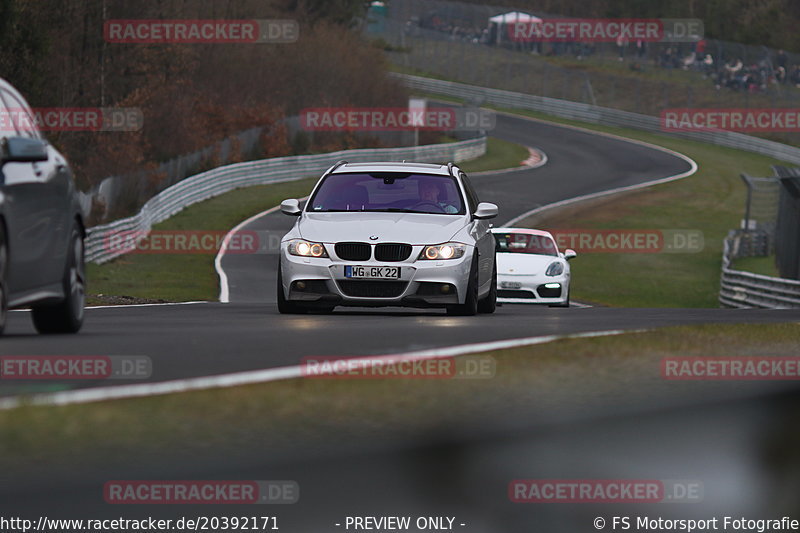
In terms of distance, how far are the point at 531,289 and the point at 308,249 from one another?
864 cm

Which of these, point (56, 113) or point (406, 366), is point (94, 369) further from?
point (56, 113)

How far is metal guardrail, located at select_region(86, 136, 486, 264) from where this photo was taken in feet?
106

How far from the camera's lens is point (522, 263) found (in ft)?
71.1

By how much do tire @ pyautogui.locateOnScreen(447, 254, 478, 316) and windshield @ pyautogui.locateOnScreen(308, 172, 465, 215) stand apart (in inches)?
30.9

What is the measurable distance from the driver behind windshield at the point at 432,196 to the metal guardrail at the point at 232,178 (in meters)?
14.4

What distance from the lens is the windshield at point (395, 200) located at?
14.2 metres

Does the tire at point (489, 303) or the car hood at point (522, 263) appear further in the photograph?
the car hood at point (522, 263)

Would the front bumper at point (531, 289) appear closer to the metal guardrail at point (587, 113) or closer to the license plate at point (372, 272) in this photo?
the license plate at point (372, 272)

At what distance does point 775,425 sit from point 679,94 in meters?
83.5

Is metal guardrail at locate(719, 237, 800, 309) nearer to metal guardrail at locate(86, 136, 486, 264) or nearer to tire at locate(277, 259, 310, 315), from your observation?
metal guardrail at locate(86, 136, 486, 264)

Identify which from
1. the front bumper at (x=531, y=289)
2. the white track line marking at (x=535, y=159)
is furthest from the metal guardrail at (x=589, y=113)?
the front bumper at (x=531, y=289)

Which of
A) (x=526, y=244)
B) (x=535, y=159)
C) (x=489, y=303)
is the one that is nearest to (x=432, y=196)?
(x=489, y=303)

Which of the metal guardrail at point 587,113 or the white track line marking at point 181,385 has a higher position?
the white track line marking at point 181,385

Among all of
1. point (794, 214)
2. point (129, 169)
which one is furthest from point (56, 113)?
point (794, 214)
